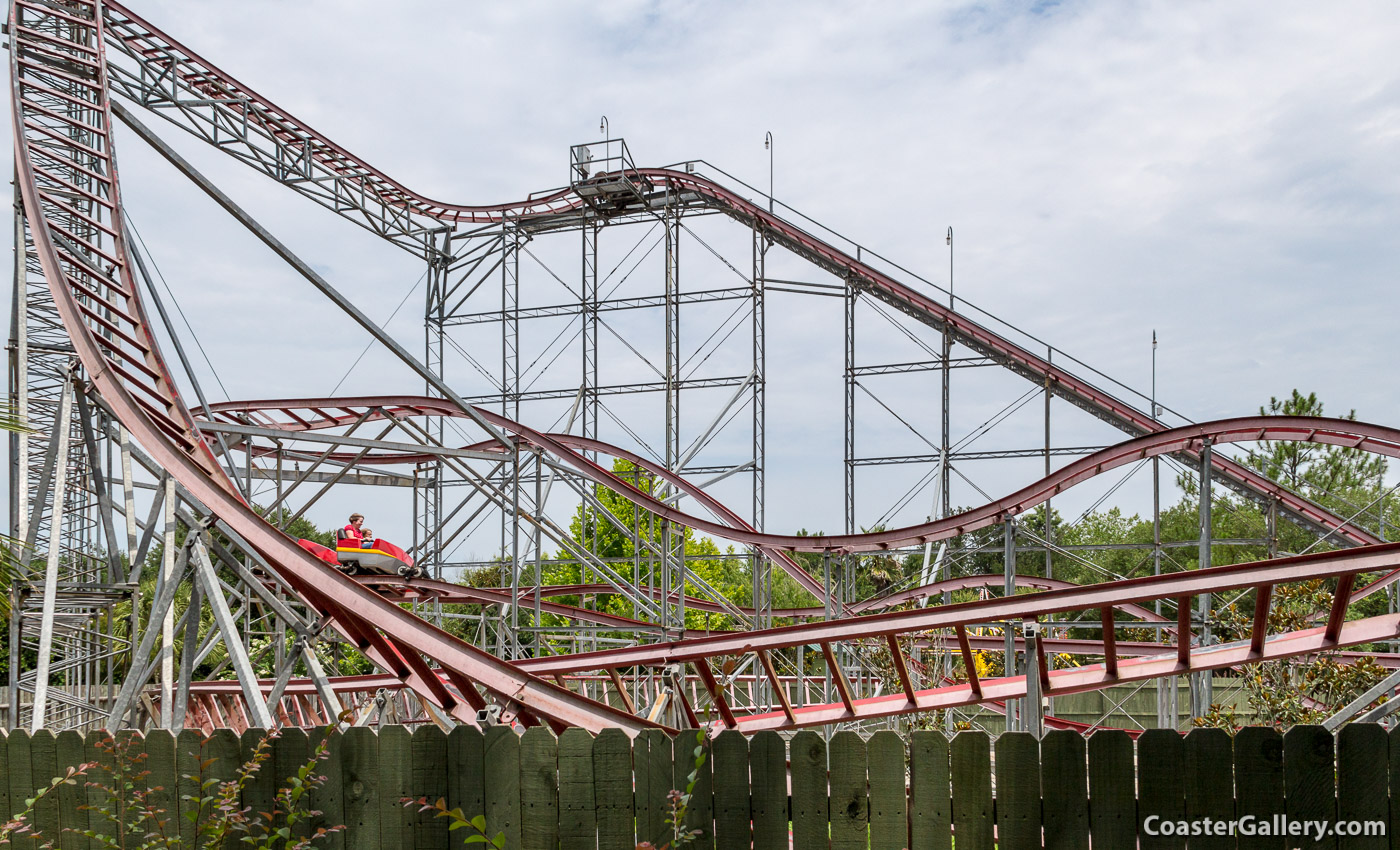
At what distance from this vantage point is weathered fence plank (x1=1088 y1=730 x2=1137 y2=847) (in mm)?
4332

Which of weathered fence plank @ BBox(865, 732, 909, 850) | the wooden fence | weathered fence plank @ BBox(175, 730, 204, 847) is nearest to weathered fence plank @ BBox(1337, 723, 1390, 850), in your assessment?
the wooden fence

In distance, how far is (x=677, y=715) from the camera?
12383 mm

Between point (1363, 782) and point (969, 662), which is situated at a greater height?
point (969, 662)

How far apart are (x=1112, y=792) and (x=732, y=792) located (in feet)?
4.68

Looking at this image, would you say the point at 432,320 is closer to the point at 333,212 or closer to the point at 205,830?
the point at 333,212

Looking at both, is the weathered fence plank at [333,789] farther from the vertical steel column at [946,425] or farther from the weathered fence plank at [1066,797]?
the vertical steel column at [946,425]

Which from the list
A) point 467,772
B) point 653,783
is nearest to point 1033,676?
point 653,783

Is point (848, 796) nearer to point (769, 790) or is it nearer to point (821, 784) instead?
point (821, 784)

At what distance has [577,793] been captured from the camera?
4723mm

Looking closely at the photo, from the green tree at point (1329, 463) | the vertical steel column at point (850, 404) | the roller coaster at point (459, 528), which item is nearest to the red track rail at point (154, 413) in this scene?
the roller coaster at point (459, 528)

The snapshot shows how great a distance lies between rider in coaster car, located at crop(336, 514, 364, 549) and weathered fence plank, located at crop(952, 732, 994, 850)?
9369 millimetres

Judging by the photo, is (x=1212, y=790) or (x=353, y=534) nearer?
(x=1212, y=790)

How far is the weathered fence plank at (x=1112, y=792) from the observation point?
433cm

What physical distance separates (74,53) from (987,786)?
1504cm
